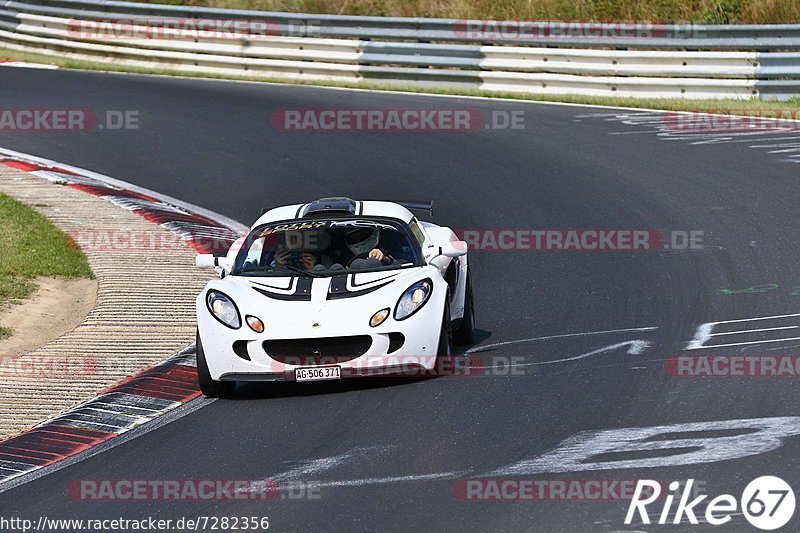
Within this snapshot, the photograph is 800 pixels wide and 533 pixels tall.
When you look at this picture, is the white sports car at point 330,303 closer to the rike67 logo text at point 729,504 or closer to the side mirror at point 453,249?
the side mirror at point 453,249

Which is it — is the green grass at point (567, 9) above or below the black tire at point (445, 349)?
above

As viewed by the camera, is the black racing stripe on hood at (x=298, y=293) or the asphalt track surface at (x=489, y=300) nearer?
the asphalt track surface at (x=489, y=300)

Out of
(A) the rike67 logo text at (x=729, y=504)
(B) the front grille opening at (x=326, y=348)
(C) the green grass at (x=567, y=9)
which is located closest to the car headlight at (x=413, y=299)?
(B) the front grille opening at (x=326, y=348)

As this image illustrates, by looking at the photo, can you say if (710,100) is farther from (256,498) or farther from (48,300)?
(256,498)

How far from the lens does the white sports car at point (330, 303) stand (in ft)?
31.8

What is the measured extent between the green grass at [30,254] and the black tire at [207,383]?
132 inches

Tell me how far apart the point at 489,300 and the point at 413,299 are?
282cm

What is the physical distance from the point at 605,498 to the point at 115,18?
73.5ft

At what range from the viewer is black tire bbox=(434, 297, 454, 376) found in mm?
10062

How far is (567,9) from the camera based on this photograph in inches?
1055

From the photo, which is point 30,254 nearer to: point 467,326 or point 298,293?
point 298,293

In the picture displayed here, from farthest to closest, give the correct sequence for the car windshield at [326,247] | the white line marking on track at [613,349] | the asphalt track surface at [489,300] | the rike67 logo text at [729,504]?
the car windshield at [326,247]
the white line marking on track at [613,349]
the asphalt track surface at [489,300]
the rike67 logo text at [729,504]

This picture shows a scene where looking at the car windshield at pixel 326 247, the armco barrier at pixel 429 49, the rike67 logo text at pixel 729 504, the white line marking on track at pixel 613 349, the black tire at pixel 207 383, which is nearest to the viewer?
the rike67 logo text at pixel 729 504

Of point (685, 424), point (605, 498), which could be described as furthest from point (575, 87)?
point (605, 498)
